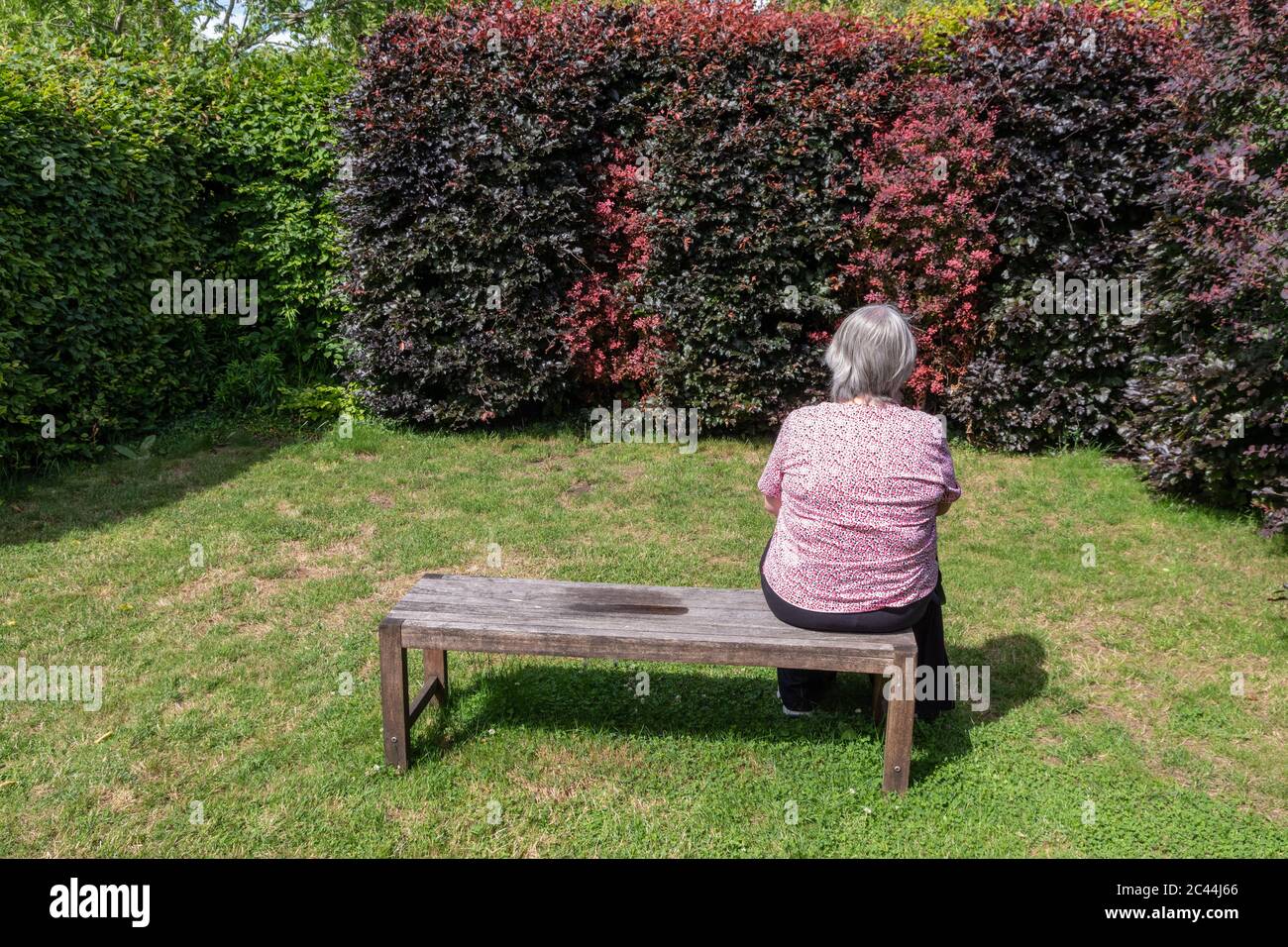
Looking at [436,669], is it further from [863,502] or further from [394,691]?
[863,502]

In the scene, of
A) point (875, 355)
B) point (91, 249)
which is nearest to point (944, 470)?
point (875, 355)

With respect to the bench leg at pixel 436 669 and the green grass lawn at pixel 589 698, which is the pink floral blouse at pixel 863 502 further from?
the bench leg at pixel 436 669

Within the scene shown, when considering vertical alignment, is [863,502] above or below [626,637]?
above

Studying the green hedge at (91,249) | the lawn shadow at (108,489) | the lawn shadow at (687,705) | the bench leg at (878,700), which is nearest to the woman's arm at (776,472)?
the bench leg at (878,700)

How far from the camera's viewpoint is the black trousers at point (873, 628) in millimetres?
3266

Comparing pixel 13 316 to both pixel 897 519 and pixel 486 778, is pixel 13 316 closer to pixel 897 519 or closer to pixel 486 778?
pixel 486 778

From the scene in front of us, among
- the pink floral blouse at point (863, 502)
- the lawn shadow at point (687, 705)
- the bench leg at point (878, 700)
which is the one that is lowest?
the lawn shadow at point (687, 705)

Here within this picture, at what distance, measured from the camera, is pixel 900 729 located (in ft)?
10.8

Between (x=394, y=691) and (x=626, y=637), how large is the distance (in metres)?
0.91

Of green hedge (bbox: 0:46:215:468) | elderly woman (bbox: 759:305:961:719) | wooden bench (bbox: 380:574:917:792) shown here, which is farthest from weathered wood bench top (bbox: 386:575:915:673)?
green hedge (bbox: 0:46:215:468)

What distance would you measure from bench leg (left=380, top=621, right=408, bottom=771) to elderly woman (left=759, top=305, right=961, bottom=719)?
4.62 ft

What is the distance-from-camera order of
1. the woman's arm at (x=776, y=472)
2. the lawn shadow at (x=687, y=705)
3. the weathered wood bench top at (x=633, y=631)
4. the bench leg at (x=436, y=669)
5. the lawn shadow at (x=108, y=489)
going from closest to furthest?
1. the weathered wood bench top at (x=633, y=631)
2. the woman's arm at (x=776, y=472)
3. the lawn shadow at (x=687, y=705)
4. the bench leg at (x=436, y=669)
5. the lawn shadow at (x=108, y=489)

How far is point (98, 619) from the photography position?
4.60 metres

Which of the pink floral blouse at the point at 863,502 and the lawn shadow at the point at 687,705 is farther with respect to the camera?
the lawn shadow at the point at 687,705
